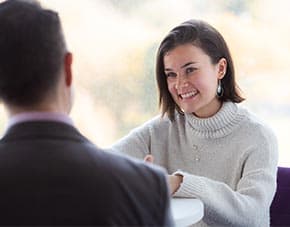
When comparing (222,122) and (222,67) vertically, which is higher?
(222,67)

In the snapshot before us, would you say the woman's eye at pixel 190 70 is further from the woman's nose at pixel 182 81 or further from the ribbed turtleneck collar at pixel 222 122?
the ribbed turtleneck collar at pixel 222 122

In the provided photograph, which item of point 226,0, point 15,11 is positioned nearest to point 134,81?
point 226,0

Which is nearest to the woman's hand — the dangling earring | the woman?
the woman

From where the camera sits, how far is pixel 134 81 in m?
2.72

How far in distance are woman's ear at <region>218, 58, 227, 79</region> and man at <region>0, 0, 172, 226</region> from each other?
111 centimetres

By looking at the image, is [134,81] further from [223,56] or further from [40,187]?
[40,187]

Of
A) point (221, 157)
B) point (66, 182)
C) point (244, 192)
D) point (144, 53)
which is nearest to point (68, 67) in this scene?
point (66, 182)

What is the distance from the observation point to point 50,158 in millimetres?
958

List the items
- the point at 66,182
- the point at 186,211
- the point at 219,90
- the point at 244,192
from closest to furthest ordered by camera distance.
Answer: the point at 66,182 < the point at 186,211 < the point at 244,192 < the point at 219,90

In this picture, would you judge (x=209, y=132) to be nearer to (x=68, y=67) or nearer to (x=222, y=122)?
(x=222, y=122)

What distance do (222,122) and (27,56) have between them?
115 centimetres

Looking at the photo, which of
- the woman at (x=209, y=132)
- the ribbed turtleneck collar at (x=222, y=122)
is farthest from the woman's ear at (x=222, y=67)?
the ribbed turtleneck collar at (x=222, y=122)

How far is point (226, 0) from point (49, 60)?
175 centimetres

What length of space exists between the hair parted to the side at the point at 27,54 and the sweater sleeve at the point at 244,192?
82cm
